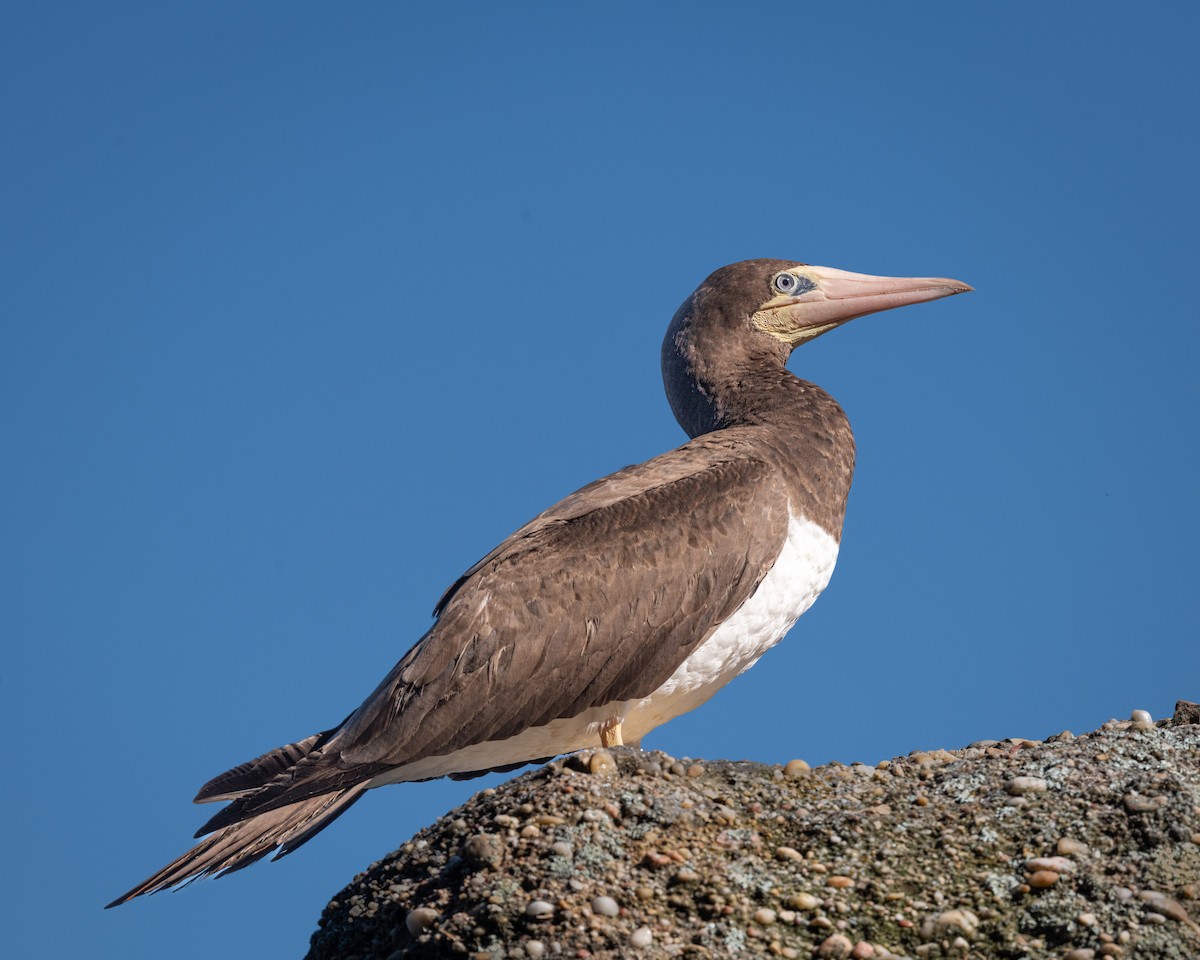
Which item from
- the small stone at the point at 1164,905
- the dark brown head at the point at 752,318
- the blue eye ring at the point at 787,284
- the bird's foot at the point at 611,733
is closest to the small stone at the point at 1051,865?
the small stone at the point at 1164,905

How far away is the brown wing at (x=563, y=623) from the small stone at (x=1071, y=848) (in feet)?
9.11

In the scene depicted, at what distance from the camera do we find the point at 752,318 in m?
11.6

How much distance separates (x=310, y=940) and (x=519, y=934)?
1966mm

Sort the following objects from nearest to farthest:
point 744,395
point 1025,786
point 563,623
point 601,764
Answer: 1. point 1025,786
2. point 601,764
3. point 563,623
4. point 744,395

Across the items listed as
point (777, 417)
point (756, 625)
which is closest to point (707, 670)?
point (756, 625)

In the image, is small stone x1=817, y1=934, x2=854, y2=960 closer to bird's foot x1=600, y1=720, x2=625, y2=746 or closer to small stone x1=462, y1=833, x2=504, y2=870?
small stone x1=462, y1=833, x2=504, y2=870

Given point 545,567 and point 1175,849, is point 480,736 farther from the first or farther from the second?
point 1175,849

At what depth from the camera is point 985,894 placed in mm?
6719

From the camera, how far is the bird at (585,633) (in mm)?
8648

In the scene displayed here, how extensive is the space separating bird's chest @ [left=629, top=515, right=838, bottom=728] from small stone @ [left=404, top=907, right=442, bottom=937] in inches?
101

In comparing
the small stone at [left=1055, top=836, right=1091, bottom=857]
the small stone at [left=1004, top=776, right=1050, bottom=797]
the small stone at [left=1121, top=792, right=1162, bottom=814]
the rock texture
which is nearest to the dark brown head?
the rock texture

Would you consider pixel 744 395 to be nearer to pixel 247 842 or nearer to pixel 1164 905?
pixel 247 842

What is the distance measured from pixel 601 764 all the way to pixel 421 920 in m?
1.38

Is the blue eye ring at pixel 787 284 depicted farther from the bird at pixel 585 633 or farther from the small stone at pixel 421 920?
the small stone at pixel 421 920
